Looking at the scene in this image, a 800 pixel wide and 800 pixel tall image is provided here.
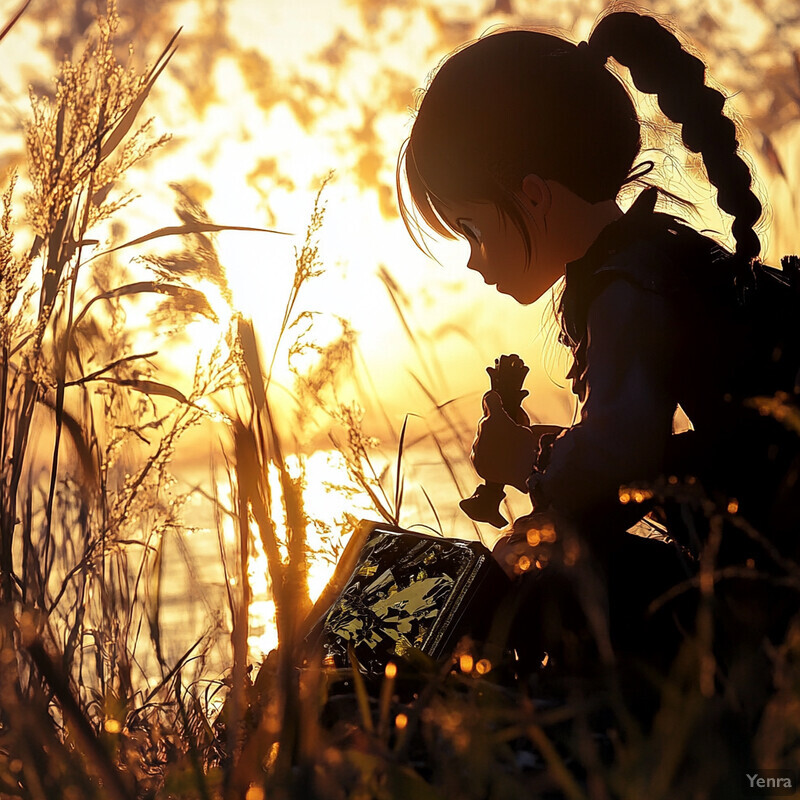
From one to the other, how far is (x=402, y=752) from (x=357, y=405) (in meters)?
1.47

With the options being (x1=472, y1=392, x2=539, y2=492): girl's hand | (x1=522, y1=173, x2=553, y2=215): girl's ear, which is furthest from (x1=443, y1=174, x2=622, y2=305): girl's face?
(x1=472, y1=392, x2=539, y2=492): girl's hand

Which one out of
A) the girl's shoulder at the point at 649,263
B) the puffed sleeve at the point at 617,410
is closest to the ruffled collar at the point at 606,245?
the girl's shoulder at the point at 649,263

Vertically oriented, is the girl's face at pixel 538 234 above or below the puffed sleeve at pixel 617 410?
above

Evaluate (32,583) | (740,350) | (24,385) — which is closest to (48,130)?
(24,385)

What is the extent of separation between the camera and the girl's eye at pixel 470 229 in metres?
1.77

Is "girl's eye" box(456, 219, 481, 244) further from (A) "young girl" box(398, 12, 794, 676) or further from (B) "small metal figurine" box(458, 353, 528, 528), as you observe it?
(B) "small metal figurine" box(458, 353, 528, 528)

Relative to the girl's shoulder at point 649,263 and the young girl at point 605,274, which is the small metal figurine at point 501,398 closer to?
the young girl at point 605,274

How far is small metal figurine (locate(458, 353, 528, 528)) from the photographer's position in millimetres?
1725

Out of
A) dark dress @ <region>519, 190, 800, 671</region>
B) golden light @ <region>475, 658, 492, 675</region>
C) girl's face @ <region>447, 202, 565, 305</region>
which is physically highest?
girl's face @ <region>447, 202, 565, 305</region>

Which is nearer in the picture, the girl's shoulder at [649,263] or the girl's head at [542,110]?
the girl's shoulder at [649,263]

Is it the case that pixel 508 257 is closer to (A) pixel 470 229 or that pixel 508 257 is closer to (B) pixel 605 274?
(A) pixel 470 229

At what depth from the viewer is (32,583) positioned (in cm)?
170

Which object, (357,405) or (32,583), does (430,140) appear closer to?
(357,405)

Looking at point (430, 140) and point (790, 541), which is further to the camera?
point (430, 140)
